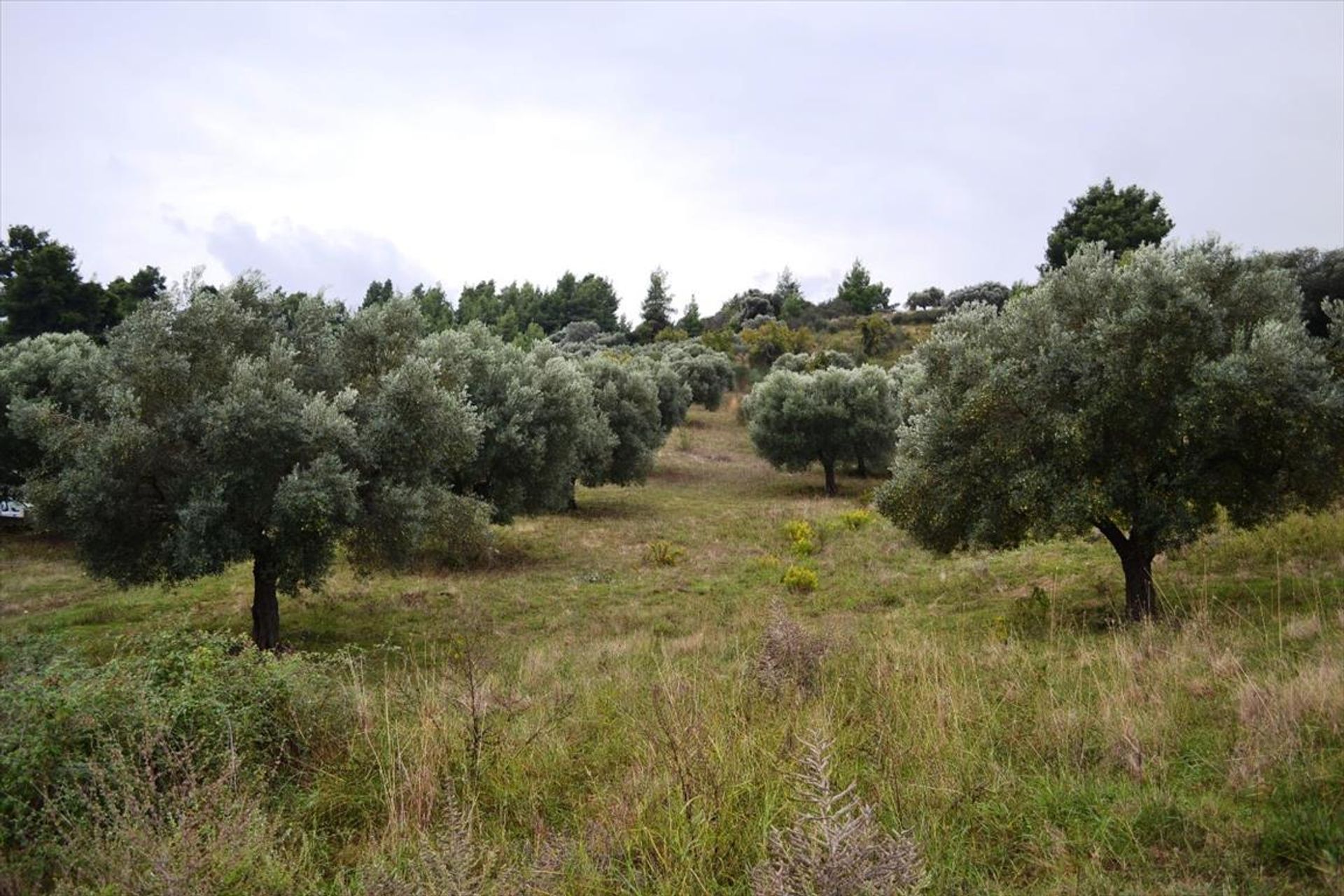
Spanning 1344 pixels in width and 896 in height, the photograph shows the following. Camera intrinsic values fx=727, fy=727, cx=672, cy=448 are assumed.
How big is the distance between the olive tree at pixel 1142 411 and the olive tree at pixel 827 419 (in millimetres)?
30716

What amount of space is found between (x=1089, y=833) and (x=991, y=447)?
408 inches

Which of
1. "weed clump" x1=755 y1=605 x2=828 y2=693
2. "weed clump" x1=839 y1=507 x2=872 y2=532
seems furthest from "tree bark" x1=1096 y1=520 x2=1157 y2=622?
"weed clump" x1=839 y1=507 x2=872 y2=532

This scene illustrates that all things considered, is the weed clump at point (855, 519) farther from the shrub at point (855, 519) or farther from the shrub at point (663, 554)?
the shrub at point (663, 554)

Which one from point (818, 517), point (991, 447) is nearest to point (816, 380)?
point (818, 517)

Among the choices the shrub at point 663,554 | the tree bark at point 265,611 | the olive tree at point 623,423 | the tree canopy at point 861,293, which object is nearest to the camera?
the tree bark at point 265,611

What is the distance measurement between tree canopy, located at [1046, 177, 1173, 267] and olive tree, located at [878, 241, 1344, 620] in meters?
55.7

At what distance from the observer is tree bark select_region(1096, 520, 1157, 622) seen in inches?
535

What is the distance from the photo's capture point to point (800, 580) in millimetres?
21547

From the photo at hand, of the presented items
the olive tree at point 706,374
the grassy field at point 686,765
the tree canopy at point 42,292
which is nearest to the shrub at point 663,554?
the grassy field at point 686,765

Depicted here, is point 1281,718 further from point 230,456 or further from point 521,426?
point 521,426

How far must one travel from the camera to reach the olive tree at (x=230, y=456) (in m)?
14.2

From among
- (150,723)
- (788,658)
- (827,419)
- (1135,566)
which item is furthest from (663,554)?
(150,723)

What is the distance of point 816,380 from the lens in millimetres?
47125

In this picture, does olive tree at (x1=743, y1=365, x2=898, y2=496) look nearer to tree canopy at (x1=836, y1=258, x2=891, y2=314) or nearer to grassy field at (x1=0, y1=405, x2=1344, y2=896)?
grassy field at (x1=0, y1=405, x2=1344, y2=896)
